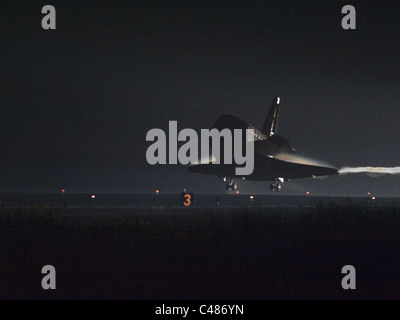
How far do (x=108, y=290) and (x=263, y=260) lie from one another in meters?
7.08

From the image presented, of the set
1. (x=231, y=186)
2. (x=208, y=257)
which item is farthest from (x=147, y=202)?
(x=208, y=257)

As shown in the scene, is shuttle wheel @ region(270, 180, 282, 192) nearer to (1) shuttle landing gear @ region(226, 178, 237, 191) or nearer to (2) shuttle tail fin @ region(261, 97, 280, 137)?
(1) shuttle landing gear @ region(226, 178, 237, 191)

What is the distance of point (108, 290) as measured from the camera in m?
17.4

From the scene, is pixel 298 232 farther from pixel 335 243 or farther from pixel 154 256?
pixel 154 256

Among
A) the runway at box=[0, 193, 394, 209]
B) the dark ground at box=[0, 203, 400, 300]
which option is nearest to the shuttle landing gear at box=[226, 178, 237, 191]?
the runway at box=[0, 193, 394, 209]

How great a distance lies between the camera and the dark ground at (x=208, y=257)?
17.5m

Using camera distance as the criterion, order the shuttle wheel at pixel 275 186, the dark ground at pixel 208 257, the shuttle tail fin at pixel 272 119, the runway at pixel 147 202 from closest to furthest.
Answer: the dark ground at pixel 208 257, the runway at pixel 147 202, the shuttle wheel at pixel 275 186, the shuttle tail fin at pixel 272 119

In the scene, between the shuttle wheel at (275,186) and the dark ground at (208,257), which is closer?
the dark ground at (208,257)

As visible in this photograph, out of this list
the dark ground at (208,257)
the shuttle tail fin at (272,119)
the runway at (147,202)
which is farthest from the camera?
the shuttle tail fin at (272,119)

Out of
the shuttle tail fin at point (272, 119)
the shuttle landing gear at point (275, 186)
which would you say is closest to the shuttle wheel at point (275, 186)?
the shuttle landing gear at point (275, 186)

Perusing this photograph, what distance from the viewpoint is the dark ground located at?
17.5 m

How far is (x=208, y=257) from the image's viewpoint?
23359mm

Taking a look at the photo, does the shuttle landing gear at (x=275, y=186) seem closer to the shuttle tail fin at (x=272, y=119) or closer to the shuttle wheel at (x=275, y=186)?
the shuttle wheel at (x=275, y=186)

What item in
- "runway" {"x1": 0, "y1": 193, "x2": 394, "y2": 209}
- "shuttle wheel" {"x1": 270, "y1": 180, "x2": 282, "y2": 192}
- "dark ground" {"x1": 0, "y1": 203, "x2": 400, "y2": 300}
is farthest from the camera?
"shuttle wheel" {"x1": 270, "y1": 180, "x2": 282, "y2": 192}
